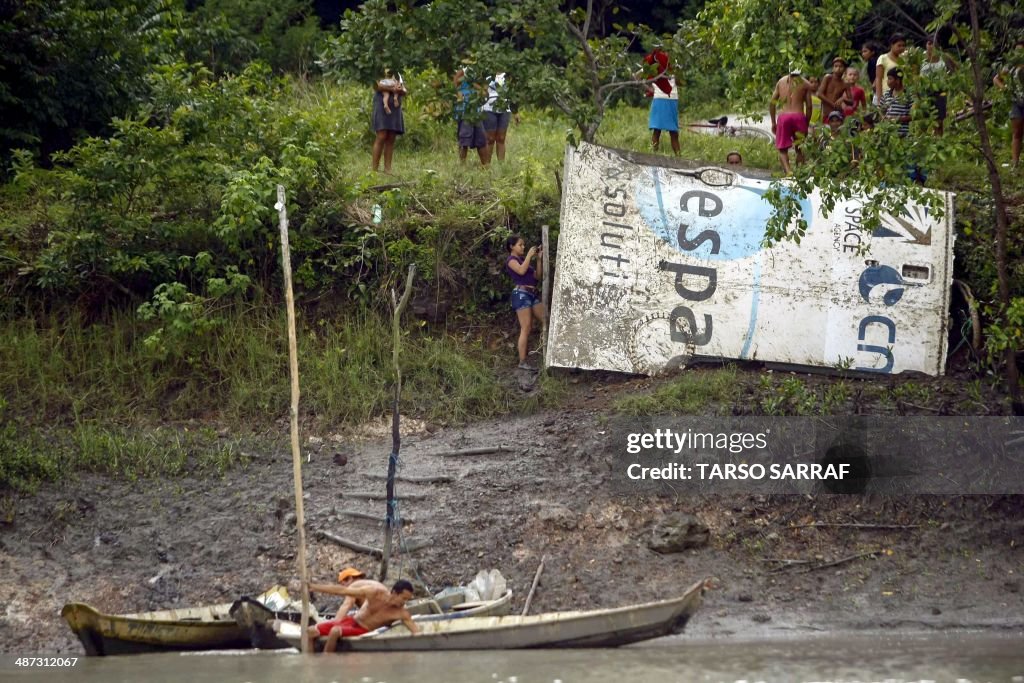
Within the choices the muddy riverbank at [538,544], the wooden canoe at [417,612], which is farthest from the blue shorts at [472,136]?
the wooden canoe at [417,612]

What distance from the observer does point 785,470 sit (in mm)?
12289

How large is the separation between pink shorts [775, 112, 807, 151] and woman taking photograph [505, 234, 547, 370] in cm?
325

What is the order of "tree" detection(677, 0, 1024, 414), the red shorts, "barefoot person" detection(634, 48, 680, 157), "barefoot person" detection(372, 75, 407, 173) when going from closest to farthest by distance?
1. the red shorts
2. "tree" detection(677, 0, 1024, 414)
3. "barefoot person" detection(372, 75, 407, 173)
4. "barefoot person" detection(634, 48, 680, 157)

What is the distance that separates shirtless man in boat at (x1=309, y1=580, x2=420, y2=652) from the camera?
32.0 feet

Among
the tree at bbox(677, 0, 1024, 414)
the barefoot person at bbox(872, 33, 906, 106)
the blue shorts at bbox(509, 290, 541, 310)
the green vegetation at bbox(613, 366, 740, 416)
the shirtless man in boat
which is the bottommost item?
the shirtless man in boat

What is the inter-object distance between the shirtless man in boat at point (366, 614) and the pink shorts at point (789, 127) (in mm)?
7625

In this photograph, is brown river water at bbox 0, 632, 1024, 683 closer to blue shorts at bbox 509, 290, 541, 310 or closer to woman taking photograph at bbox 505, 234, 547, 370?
woman taking photograph at bbox 505, 234, 547, 370

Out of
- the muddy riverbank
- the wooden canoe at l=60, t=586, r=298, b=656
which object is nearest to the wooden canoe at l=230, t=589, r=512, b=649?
the wooden canoe at l=60, t=586, r=298, b=656

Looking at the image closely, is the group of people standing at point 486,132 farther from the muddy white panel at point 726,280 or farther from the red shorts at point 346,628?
the red shorts at point 346,628

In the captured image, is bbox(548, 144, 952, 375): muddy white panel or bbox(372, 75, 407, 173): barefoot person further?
bbox(372, 75, 407, 173): barefoot person

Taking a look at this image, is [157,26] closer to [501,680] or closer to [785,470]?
[785,470]

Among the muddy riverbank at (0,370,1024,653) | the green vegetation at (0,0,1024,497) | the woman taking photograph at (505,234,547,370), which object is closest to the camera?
the muddy riverbank at (0,370,1024,653)

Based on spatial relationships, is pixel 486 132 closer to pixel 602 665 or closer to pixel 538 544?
pixel 538 544

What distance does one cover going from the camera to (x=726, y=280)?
1341 centimetres
